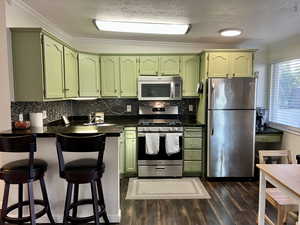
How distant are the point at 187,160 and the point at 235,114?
112cm

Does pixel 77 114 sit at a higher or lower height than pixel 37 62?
lower

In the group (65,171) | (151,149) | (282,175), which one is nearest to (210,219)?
(282,175)

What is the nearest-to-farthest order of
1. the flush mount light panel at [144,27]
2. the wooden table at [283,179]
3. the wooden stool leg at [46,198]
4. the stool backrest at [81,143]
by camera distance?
the wooden table at [283,179] < the stool backrest at [81,143] < the wooden stool leg at [46,198] < the flush mount light panel at [144,27]

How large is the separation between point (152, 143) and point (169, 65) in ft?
4.94

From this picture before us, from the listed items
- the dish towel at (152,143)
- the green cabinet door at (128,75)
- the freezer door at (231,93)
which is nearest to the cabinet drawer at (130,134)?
the dish towel at (152,143)

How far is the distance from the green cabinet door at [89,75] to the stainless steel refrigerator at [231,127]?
6.64 ft

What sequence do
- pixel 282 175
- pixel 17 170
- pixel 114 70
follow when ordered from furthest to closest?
pixel 114 70 < pixel 17 170 < pixel 282 175

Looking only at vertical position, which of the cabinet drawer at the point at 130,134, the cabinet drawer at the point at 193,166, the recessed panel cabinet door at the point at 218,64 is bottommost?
the cabinet drawer at the point at 193,166

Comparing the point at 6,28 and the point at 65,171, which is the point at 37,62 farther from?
the point at 65,171

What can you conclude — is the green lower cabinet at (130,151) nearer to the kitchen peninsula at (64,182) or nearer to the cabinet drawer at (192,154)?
the cabinet drawer at (192,154)

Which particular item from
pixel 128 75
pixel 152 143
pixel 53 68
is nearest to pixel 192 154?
pixel 152 143

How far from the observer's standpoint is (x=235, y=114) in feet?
12.3

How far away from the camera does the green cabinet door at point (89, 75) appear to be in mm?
3990

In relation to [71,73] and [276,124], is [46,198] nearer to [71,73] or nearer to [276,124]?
[71,73]
